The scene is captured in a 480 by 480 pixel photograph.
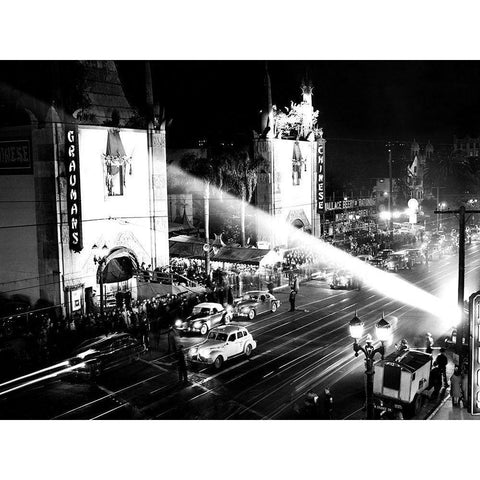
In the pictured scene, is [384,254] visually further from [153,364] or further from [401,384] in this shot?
[401,384]

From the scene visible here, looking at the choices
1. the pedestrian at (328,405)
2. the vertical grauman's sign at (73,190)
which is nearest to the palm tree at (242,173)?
the vertical grauman's sign at (73,190)

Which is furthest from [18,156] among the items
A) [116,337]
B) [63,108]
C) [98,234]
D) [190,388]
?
[190,388]

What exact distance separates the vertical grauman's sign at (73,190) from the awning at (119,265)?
2.64m

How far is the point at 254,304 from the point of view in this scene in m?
29.5

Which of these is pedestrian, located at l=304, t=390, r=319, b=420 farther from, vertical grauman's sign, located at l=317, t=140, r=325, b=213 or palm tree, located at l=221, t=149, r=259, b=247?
vertical grauman's sign, located at l=317, t=140, r=325, b=213

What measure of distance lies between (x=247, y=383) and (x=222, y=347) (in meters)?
2.25

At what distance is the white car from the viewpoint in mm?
20609

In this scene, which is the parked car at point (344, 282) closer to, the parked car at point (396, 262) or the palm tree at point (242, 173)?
the parked car at point (396, 262)

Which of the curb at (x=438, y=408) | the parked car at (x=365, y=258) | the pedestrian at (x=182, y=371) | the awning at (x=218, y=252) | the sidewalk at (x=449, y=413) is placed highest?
the awning at (x=218, y=252)

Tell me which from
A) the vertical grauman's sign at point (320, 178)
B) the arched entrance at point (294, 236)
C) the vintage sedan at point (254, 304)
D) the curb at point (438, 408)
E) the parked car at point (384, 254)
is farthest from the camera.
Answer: the vertical grauman's sign at point (320, 178)

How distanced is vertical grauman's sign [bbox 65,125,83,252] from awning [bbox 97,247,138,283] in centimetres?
264

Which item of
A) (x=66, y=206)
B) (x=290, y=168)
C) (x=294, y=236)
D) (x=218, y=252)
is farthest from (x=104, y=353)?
(x=290, y=168)

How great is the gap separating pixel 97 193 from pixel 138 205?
2.95 metres

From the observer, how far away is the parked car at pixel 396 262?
140ft
